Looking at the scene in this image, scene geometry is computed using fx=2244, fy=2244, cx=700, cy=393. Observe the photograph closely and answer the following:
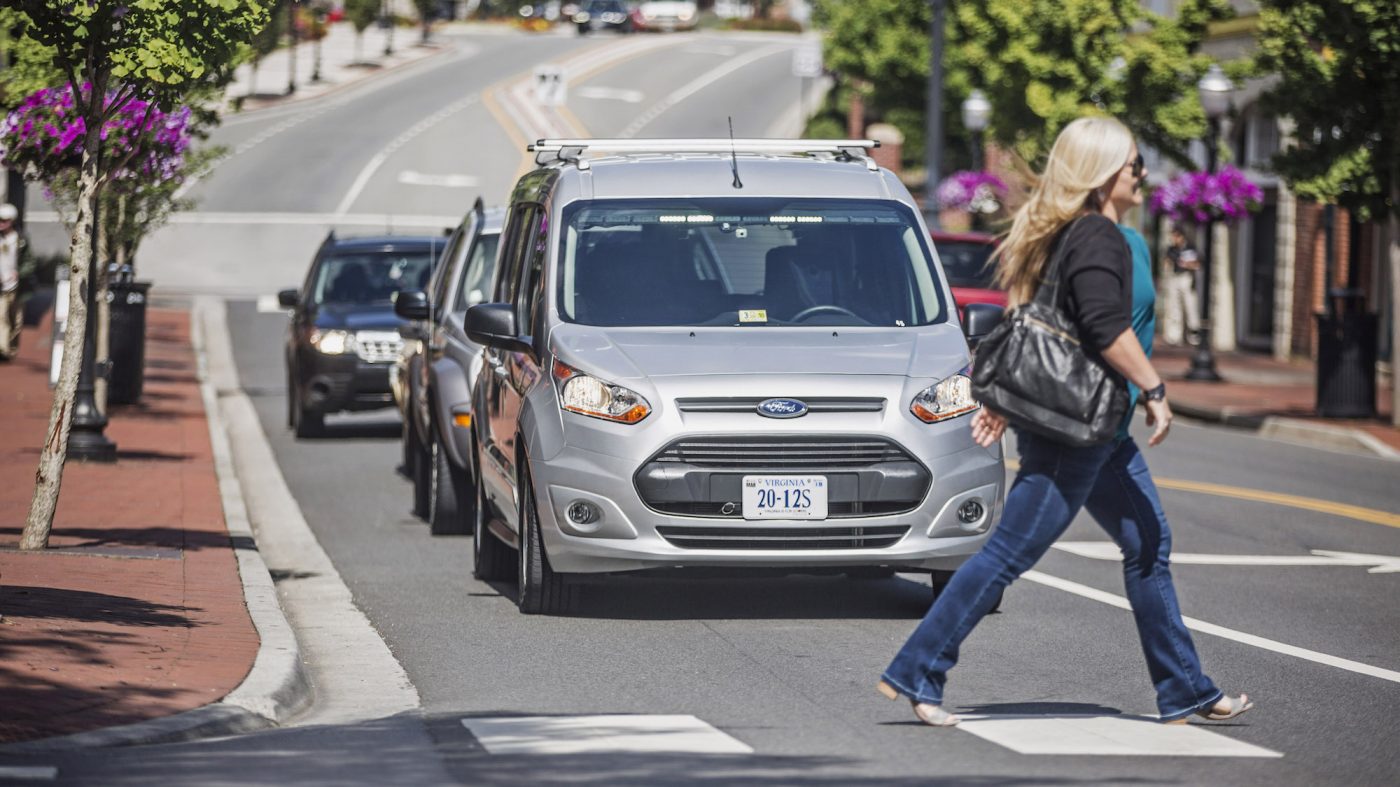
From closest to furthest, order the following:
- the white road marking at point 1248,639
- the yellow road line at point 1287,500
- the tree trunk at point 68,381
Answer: the white road marking at point 1248,639, the tree trunk at point 68,381, the yellow road line at point 1287,500

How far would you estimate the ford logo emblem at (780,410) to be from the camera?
917 centimetres

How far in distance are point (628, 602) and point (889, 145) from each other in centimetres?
4992

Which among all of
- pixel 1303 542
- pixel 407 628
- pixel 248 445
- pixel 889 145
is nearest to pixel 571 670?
pixel 407 628

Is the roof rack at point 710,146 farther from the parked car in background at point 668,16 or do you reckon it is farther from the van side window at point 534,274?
→ the parked car in background at point 668,16

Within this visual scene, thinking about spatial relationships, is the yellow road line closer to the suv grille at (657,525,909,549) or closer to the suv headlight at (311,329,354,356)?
the suv headlight at (311,329,354,356)

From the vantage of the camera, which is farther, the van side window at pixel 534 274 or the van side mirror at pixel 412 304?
the van side mirror at pixel 412 304

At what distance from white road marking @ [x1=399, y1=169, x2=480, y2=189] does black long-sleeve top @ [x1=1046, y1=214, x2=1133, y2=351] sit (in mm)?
46590

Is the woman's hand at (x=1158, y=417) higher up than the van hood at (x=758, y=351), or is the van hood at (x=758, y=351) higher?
the woman's hand at (x=1158, y=417)

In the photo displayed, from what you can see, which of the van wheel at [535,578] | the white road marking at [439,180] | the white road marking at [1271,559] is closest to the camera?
the van wheel at [535,578]

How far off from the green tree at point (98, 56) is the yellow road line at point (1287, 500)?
7126mm

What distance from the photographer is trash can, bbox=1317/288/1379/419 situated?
2266 centimetres

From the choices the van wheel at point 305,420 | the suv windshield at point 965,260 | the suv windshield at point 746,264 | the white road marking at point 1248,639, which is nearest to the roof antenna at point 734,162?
the suv windshield at point 746,264

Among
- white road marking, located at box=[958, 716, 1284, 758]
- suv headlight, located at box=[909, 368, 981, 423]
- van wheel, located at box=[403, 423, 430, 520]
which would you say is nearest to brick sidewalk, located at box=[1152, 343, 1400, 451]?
van wheel, located at box=[403, 423, 430, 520]

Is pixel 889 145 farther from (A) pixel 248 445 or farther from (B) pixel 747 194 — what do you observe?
(B) pixel 747 194
